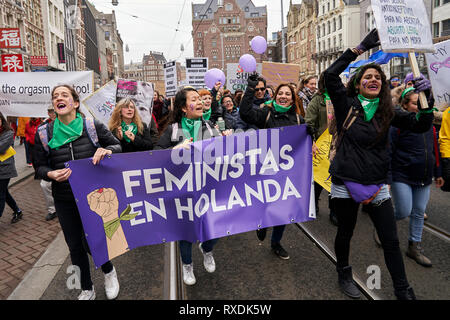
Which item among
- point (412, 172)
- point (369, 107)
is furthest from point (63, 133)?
point (412, 172)

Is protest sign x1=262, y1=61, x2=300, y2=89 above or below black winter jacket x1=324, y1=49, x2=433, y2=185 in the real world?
above

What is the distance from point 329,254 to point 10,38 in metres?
12.8

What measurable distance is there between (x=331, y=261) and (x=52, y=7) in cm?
4031

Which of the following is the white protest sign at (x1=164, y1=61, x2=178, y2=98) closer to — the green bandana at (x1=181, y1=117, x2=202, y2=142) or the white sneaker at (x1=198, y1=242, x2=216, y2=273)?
the green bandana at (x1=181, y1=117, x2=202, y2=142)

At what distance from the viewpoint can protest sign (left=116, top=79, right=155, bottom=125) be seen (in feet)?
23.0

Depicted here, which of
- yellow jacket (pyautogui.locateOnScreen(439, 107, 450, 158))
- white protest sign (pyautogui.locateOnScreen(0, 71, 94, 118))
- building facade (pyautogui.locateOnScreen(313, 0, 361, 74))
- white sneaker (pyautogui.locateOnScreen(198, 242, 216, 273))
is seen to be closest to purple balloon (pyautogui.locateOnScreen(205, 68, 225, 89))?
white protest sign (pyautogui.locateOnScreen(0, 71, 94, 118))

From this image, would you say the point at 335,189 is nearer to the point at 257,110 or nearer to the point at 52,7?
the point at 257,110

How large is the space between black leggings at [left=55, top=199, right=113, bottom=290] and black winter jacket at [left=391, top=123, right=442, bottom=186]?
3097 millimetres

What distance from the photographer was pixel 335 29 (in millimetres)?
51594

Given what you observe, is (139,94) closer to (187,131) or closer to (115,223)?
(187,131)

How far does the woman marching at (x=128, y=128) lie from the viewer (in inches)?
179

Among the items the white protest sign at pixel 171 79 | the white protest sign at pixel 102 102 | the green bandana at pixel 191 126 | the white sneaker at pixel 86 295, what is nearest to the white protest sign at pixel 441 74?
the green bandana at pixel 191 126

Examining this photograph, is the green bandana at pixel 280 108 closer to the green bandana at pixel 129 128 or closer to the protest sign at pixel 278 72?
the green bandana at pixel 129 128

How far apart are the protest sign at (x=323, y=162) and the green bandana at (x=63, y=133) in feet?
10.7
